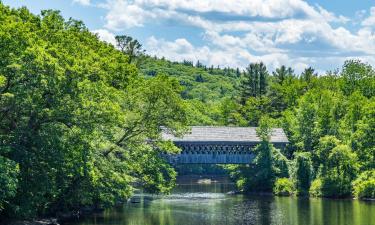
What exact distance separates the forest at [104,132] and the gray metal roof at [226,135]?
161 cm

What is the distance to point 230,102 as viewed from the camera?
11162 centimetres

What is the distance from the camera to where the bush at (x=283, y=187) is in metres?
66.9

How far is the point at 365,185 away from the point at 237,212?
59.9ft

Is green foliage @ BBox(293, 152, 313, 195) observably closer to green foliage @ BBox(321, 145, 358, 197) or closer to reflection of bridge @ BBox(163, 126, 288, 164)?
green foliage @ BBox(321, 145, 358, 197)

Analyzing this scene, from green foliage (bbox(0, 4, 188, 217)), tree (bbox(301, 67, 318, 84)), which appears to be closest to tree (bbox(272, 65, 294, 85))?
tree (bbox(301, 67, 318, 84))

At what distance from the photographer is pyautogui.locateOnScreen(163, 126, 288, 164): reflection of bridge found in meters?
68.7

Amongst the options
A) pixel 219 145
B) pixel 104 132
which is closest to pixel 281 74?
pixel 219 145

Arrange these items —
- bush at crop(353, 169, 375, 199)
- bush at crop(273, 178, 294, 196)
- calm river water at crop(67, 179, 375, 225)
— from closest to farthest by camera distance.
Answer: calm river water at crop(67, 179, 375, 225) < bush at crop(353, 169, 375, 199) < bush at crop(273, 178, 294, 196)

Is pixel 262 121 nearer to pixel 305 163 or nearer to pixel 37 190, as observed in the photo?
pixel 305 163

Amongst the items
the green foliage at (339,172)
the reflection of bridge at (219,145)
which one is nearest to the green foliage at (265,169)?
the reflection of bridge at (219,145)

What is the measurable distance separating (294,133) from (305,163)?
764 centimetres

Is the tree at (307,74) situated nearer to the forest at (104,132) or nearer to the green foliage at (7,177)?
the forest at (104,132)

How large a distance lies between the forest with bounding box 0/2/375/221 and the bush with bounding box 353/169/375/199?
98 mm

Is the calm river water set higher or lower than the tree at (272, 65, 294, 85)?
lower
